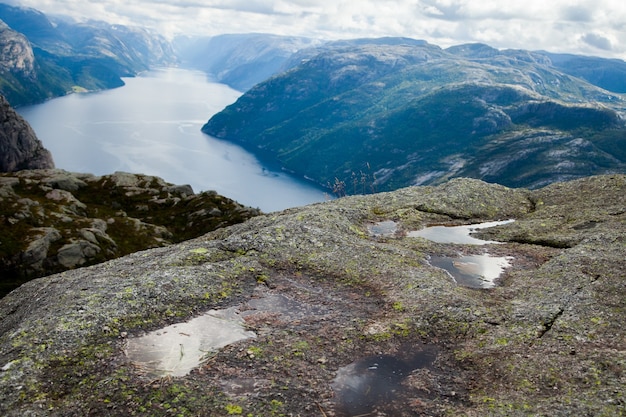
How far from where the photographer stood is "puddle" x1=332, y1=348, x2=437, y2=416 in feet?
55.2

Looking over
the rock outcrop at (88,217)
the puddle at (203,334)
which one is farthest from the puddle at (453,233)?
the rock outcrop at (88,217)

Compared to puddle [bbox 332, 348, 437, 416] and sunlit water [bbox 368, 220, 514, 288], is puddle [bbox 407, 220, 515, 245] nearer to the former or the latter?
sunlit water [bbox 368, 220, 514, 288]

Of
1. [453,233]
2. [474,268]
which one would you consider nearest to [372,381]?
[474,268]

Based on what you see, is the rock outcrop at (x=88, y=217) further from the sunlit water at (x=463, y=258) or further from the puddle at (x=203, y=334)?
the sunlit water at (x=463, y=258)

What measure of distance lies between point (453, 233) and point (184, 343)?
27565mm

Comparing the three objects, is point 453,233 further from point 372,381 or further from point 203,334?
A: point 203,334

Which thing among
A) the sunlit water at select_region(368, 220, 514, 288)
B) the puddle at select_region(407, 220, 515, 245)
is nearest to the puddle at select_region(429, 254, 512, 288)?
the sunlit water at select_region(368, 220, 514, 288)

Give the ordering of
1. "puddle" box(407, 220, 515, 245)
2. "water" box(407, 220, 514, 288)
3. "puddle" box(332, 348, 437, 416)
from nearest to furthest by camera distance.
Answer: "puddle" box(332, 348, 437, 416)
"water" box(407, 220, 514, 288)
"puddle" box(407, 220, 515, 245)

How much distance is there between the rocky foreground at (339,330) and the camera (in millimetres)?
16688

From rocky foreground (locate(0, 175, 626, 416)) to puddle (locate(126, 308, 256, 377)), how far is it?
1.37 ft

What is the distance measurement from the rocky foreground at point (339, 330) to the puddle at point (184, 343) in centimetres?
42

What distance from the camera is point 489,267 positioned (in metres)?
31.4

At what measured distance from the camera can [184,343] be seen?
20141 millimetres

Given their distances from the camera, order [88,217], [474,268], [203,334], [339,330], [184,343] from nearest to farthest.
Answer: [184,343]
[203,334]
[339,330]
[474,268]
[88,217]
